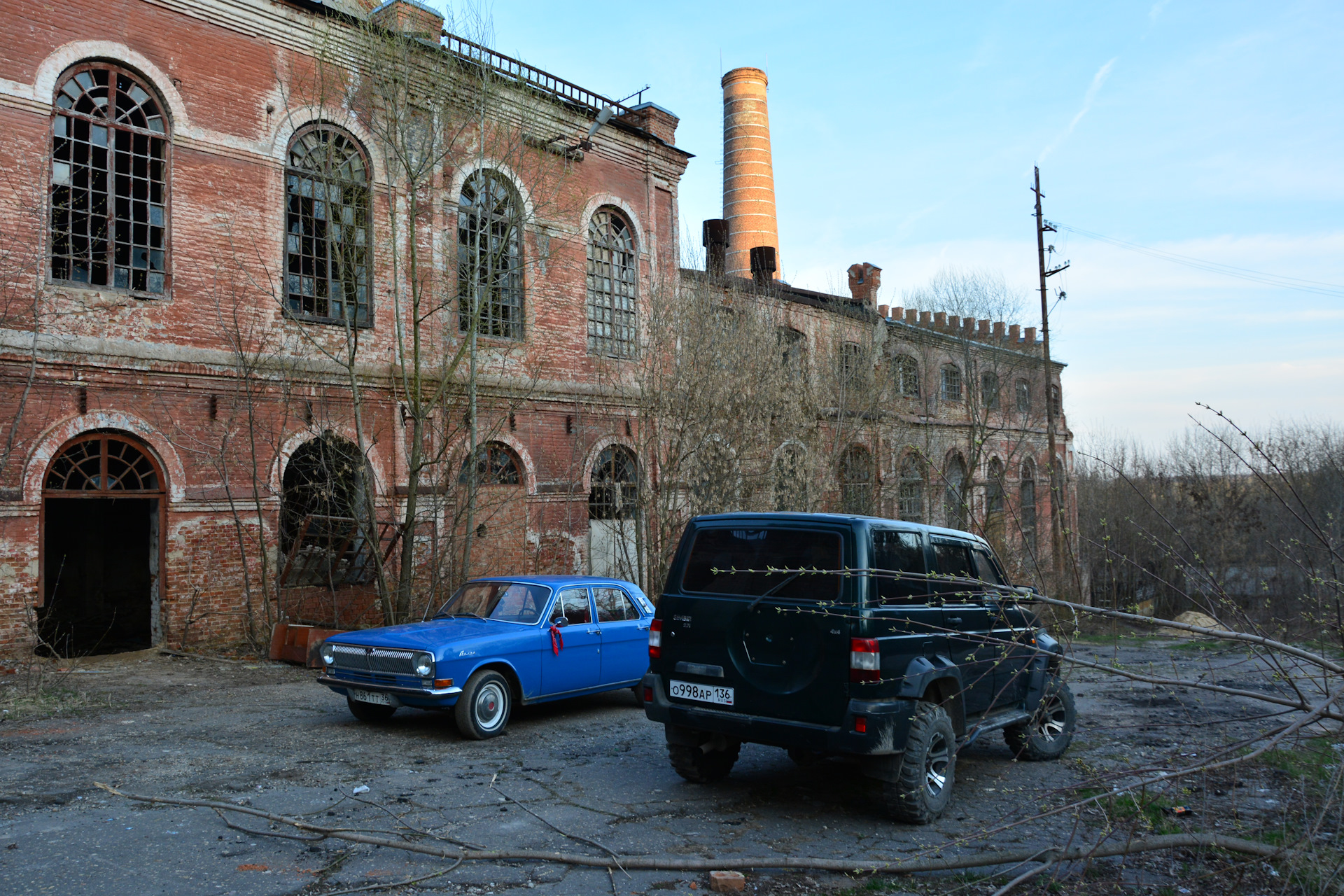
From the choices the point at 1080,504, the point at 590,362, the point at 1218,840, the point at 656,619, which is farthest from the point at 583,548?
the point at 1080,504

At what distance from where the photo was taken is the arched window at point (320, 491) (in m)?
14.6

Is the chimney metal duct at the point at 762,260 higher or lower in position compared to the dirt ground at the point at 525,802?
higher

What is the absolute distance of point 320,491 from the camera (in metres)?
14.2

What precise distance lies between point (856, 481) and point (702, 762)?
1835cm

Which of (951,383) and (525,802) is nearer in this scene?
(525,802)

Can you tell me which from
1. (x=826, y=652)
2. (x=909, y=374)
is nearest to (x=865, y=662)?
(x=826, y=652)

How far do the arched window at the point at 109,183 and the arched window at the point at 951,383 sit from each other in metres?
24.9

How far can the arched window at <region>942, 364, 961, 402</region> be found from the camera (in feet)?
105

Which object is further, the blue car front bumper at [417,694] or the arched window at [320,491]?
the arched window at [320,491]

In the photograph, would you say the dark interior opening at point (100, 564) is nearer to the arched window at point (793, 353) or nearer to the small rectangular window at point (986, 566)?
the arched window at point (793, 353)

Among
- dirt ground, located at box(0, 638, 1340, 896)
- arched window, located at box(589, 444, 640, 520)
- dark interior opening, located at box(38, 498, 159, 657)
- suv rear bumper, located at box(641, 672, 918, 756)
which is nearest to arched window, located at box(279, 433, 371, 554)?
dark interior opening, located at box(38, 498, 159, 657)

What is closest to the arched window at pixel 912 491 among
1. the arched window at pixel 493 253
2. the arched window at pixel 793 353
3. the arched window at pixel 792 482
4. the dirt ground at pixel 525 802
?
the arched window at pixel 793 353

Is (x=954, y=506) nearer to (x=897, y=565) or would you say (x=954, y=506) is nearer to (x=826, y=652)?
(x=897, y=565)

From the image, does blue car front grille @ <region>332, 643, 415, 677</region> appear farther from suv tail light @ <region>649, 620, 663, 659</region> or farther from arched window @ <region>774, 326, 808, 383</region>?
arched window @ <region>774, 326, 808, 383</region>
